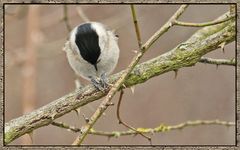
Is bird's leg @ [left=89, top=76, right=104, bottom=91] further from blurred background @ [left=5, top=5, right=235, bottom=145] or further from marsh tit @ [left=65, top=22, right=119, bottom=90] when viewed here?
blurred background @ [left=5, top=5, right=235, bottom=145]

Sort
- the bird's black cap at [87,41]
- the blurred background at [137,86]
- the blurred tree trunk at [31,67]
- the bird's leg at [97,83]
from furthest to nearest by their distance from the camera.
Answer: the blurred background at [137,86], the blurred tree trunk at [31,67], the bird's leg at [97,83], the bird's black cap at [87,41]

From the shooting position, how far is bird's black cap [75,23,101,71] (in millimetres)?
1929

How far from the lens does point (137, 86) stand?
314cm

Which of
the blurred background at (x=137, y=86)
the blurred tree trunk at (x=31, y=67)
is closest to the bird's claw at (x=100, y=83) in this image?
the blurred tree trunk at (x=31, y=67)

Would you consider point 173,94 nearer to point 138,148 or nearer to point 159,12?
point 159,12

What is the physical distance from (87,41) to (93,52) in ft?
0.23

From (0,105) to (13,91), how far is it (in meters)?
1.84

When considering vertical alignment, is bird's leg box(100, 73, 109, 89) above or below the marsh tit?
below

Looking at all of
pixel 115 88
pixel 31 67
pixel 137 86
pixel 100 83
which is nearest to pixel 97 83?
pixel 100 83

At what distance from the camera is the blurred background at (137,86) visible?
3008mm

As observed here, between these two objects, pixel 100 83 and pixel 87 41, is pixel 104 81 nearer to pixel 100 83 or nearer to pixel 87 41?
pixel 100 83

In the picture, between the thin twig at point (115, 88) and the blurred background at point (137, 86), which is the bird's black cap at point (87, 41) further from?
the blurred background at point (137, 86)

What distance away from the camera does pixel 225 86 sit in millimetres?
3455

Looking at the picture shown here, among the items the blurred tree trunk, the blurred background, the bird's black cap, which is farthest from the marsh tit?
the blurred background
